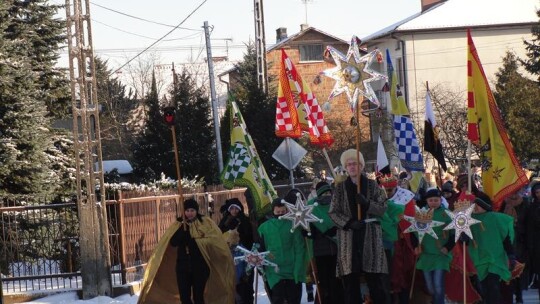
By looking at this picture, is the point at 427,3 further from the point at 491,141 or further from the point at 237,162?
the point at 491,141

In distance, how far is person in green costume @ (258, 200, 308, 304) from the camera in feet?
41.8

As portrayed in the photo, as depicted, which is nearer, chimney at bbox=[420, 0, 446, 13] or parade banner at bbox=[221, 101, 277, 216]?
parade banner at bbox=[221, 101, 277, 216]

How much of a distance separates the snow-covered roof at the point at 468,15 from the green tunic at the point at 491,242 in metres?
44.9

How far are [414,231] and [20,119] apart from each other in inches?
453

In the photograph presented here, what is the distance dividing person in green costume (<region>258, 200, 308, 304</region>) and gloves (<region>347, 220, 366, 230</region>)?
134cm

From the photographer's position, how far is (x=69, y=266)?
18.9 m

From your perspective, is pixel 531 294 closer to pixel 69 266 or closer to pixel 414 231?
pixel 414 231

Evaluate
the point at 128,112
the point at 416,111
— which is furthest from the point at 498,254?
the point at 128,112

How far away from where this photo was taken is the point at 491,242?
12.5 metres

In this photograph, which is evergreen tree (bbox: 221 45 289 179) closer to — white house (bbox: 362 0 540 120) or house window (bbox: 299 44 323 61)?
white house (bbox: 362 0 540 120)

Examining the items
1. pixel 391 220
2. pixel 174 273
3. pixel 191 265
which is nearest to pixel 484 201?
pixel 391 220

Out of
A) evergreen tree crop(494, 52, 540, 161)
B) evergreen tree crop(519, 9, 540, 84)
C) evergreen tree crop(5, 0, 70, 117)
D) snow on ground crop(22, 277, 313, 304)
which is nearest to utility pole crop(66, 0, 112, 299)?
snow on ground crop(22, 277, 313, 304)

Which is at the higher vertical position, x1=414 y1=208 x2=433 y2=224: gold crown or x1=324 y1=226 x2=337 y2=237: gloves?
x1=414 y1=208 x2=433 y2=224: gold crown

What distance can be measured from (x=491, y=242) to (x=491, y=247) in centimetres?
7
